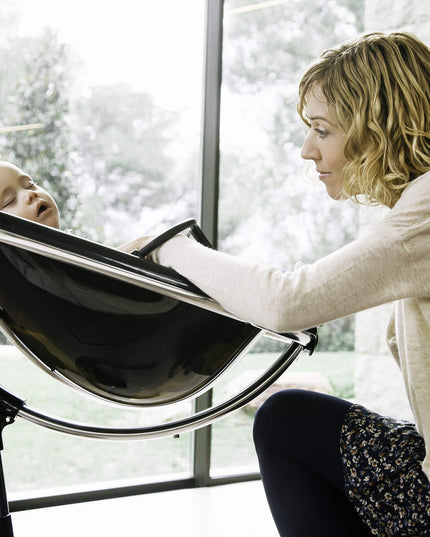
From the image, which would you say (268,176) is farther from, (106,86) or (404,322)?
(404,322)

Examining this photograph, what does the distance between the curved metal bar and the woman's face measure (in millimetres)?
330

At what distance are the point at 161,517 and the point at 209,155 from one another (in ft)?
4.37

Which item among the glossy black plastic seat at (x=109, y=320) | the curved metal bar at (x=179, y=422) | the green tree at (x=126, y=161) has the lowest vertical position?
the curved metal bar at (x=179, y=422)

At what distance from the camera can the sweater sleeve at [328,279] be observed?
3.06 feet

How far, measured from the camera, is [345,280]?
0.94 m

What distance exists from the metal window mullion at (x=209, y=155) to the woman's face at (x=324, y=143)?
124 cm

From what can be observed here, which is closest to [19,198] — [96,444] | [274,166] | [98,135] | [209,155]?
[209,155]

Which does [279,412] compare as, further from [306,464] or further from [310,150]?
[310,150]

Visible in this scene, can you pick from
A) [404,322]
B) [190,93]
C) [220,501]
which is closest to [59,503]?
[220,501]

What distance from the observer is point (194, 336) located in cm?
110

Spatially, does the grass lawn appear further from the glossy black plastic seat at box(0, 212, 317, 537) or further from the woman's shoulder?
the woman's shoulder

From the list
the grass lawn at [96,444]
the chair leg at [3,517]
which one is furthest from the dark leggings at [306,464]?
the grass lawn at [96,444]

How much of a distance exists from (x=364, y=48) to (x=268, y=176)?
220 centimetres

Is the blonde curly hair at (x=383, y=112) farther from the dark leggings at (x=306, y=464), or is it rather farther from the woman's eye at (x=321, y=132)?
the dark leggings at (x=306, y=464)
